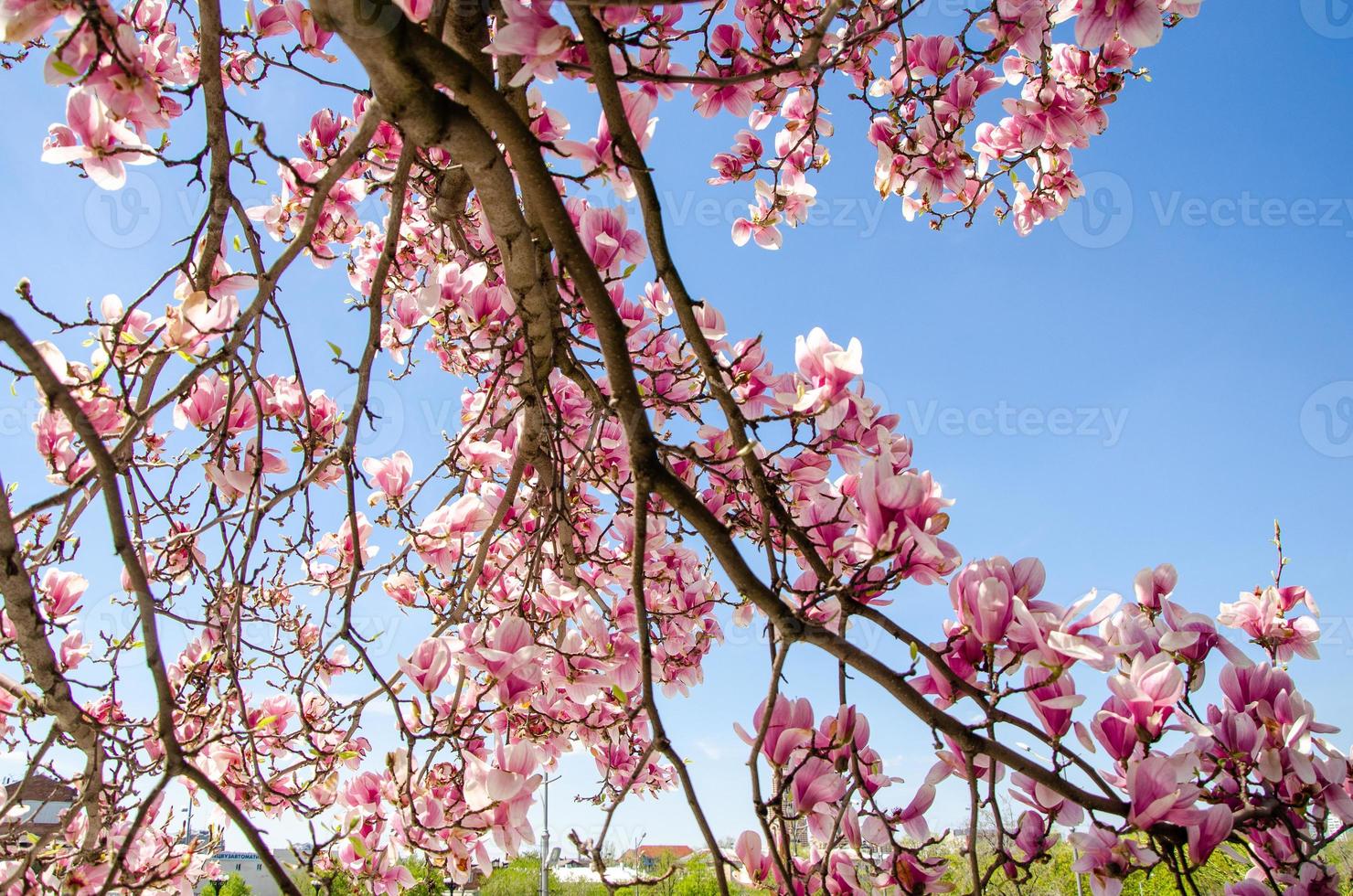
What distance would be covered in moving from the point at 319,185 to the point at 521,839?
45.4 inches

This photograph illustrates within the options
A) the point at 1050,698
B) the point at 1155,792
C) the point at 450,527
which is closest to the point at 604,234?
the point at 450,527

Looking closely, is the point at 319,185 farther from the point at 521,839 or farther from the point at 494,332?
the point at 521,839

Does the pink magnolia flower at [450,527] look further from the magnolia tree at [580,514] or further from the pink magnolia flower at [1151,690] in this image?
the pink magnolia flower at [1151,690]

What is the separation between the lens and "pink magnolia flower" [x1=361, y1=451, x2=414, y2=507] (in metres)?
1.72

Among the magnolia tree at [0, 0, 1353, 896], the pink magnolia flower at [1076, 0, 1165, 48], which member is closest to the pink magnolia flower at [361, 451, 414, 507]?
the magnolia tree at [0, 0, 1353, 896]

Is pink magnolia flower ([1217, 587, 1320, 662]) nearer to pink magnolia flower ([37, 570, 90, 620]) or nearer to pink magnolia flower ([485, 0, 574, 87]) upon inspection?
pink magnolia flower ([485, 0, 574, 87])

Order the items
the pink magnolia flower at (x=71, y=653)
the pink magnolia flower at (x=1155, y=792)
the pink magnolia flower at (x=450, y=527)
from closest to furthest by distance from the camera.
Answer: the pink magnolia flower at (x=1155, y=792) → the pink magnolia flower at (x=450, y=527) → the pink magnolia flower at (x=71, y=653)

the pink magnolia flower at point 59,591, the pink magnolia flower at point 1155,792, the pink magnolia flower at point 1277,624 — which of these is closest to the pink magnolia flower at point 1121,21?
the pink magnolia flower at point 1277,624

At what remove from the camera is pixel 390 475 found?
1.72 metres

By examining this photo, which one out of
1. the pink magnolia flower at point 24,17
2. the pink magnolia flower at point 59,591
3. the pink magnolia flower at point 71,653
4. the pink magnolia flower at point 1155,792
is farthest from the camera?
the pink magnolia flower at point 71,653

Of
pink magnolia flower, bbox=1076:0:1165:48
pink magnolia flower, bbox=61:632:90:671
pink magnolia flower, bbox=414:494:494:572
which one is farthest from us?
pink magnolia flower, bbox=61:632:90:671

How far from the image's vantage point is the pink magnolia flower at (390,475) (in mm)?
1717

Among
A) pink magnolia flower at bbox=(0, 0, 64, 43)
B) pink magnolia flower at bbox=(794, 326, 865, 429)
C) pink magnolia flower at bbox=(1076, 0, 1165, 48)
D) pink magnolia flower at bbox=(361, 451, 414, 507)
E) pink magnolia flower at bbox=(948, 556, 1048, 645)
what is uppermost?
pink magnolia flower at bbox=(1076, 0, 1165, 48)

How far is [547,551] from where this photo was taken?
2189mm
